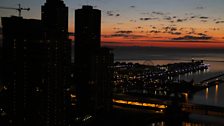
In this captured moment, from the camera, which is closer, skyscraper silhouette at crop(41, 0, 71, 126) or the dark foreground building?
the dark foreground building

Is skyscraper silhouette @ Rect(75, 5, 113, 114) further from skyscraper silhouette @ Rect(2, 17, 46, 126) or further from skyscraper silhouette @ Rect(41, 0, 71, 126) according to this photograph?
skyscraper silhouette @ Rect(2, 17, 46, 126)

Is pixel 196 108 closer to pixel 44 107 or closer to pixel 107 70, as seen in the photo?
pixel 107 70

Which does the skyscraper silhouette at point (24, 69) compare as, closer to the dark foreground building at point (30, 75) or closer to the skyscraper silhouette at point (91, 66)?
the dark foreground building at point (30, 75)

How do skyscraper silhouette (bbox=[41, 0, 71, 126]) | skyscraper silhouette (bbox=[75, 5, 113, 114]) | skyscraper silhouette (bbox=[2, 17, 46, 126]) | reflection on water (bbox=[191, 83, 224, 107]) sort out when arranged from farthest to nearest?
reflection on water (bbox=[191, 83, 224, 107]), skyscraper silhouette (bbox=[75, 5, 113, 114]), skyscraper silhouette (bbox=[41, 0, 71, 126]), skyscraper silhouette (bbox=[2, 17, 46, 126])

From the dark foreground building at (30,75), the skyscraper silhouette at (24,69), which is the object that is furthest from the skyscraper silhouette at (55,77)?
the skyscraper silhouette at (24,69)

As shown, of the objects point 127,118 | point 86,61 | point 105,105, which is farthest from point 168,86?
point 127,118

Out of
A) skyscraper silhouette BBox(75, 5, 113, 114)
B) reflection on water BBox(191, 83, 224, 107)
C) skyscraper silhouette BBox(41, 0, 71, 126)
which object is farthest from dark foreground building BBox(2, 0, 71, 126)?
reflection on water BBox(191, 83, 224, 107)
